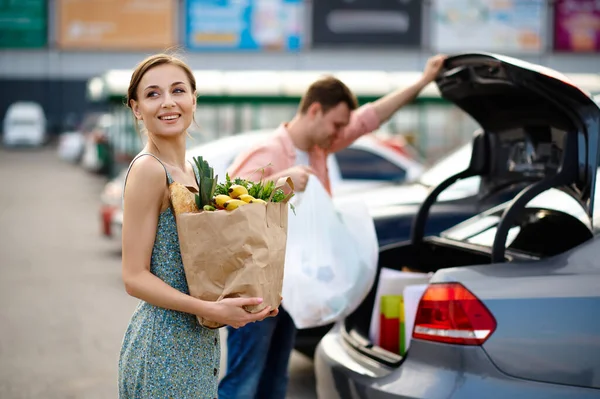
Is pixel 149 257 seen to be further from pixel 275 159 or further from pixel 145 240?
pixel 275 159

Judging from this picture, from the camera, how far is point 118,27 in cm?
4084

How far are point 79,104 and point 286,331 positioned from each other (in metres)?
54.7

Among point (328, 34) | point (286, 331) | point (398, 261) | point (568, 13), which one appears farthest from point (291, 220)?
point (568, 13)

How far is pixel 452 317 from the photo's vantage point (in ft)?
11.3

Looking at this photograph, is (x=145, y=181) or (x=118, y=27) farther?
(x=118, y=27)

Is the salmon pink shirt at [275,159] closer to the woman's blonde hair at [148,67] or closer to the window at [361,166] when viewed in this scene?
the woman's blonde hair at [148,67]

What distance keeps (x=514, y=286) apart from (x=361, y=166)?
8698mm

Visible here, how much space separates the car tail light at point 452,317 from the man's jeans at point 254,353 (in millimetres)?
777

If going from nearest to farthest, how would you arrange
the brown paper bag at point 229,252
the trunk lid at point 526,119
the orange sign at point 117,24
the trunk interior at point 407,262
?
1. the brown paper bag at point 229,252
2. the trunk lid at point 526,119
3. the trunk interior at point 407,262
4. the orange sign at point 117,24

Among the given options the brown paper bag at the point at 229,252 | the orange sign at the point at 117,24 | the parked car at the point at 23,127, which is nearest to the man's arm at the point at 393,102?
the brown paper bag at the point at 229,252

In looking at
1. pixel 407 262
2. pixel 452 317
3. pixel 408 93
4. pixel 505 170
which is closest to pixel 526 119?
pixel 505 170

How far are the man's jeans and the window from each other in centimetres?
769

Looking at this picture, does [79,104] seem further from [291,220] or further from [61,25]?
[291,220]

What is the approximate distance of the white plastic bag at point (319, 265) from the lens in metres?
4.05
